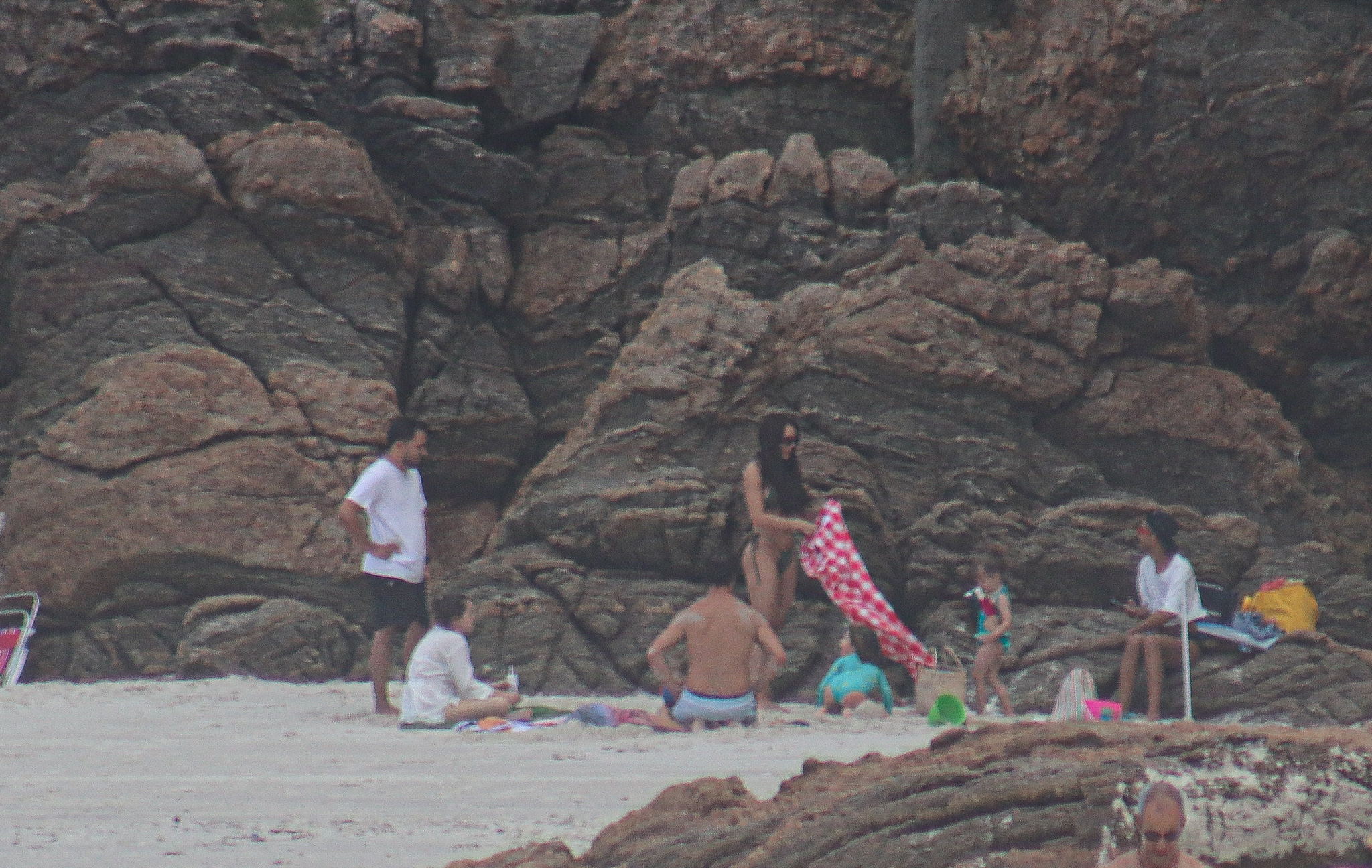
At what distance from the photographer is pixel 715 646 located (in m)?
8.96

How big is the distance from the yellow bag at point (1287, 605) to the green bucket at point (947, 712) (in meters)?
3.29

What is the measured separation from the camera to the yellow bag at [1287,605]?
37.7ft

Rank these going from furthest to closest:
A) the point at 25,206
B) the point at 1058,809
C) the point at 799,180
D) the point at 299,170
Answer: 1. the point at 799,180
2. the point at 299,170
3. the point at 25,206
4. the point at 1058,809

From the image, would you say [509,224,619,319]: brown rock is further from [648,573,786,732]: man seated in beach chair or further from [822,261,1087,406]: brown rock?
[648,573,786,732]: man seated in beach chair

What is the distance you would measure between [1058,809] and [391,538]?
6759 millimetres

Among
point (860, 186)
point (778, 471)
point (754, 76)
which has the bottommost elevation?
point (778, 471)

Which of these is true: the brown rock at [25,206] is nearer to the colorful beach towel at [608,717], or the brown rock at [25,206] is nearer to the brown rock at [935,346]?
the brown rock at [935,346]

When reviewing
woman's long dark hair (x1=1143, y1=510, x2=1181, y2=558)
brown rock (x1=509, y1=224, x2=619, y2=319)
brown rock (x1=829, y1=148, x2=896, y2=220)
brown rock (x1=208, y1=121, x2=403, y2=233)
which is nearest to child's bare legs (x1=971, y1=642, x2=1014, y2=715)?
woman's long dark hair (x1=1143, y1=510, x2=1181, y2=558)

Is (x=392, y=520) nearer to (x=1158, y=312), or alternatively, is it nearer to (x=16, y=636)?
(x=16, y=636)

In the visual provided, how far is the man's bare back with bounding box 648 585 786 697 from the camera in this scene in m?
8.95

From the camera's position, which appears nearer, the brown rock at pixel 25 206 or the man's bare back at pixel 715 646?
the man's bare back at pixel 715 646

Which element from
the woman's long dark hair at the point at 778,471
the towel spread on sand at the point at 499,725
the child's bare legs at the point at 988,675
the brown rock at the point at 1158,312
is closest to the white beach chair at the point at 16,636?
the towel spread on sand at the point at 499,725

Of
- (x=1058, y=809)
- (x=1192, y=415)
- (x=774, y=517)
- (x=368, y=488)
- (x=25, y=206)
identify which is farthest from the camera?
(x=25, y=206)

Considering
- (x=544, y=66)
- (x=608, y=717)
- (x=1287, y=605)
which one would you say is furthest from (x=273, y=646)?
(x=1287, y=605)
